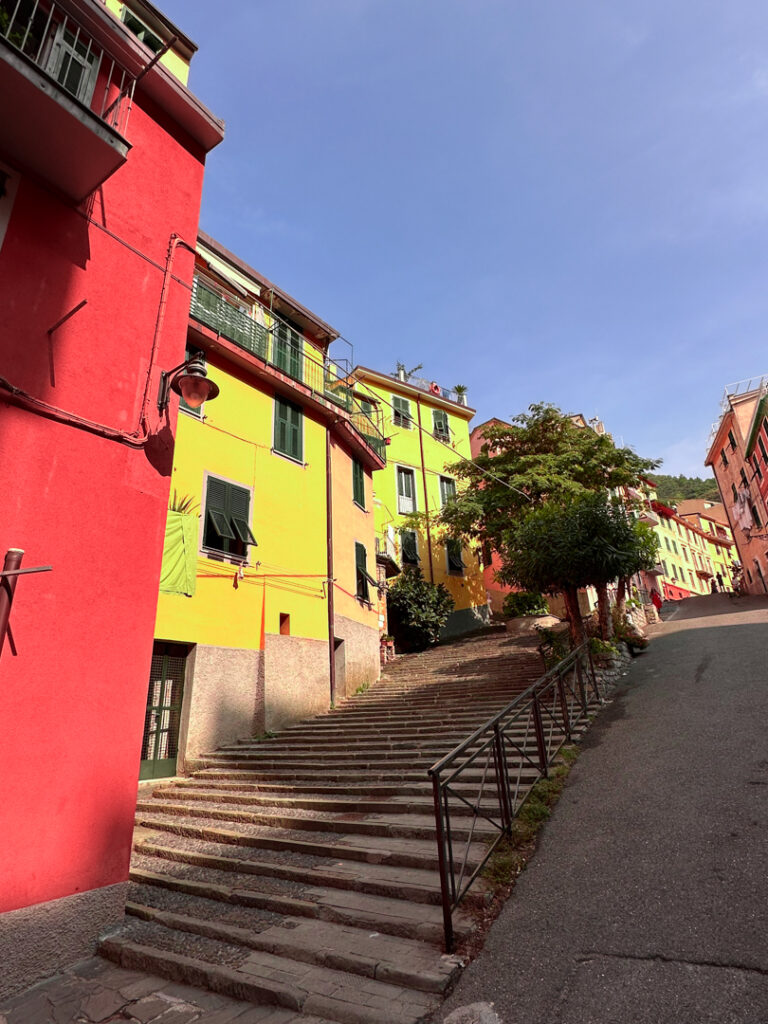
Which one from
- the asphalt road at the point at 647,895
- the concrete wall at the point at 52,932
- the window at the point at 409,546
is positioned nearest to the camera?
the asphalt road at the point at 647,895

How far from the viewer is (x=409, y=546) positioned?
21.8 m

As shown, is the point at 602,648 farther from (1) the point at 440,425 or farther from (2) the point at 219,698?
(1) the point at 440,425

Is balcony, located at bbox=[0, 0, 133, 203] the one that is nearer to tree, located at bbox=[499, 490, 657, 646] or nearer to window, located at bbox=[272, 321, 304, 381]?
window, located at bbox=[272, 321, 304, 381]

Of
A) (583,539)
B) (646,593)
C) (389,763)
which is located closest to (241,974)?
(389,763)

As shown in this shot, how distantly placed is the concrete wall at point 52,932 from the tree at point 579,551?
29.8 ft

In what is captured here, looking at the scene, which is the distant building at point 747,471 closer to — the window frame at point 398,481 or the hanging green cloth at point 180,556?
the window frame at point 398,481

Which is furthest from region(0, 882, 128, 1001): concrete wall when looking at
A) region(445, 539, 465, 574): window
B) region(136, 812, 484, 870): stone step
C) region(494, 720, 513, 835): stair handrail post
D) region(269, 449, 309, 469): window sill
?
region(445, 539, 465, 574): window

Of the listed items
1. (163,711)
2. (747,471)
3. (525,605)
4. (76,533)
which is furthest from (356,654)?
(747,471)

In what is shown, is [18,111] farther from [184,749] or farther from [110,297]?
[184,749]

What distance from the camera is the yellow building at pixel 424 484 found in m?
22.0

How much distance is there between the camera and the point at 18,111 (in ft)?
15.9

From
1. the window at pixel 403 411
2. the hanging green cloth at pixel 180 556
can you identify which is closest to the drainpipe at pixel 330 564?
the hanging green cloth at pixel 180 556

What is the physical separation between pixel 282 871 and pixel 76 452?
4.46m

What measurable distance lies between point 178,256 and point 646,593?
3395 cm
